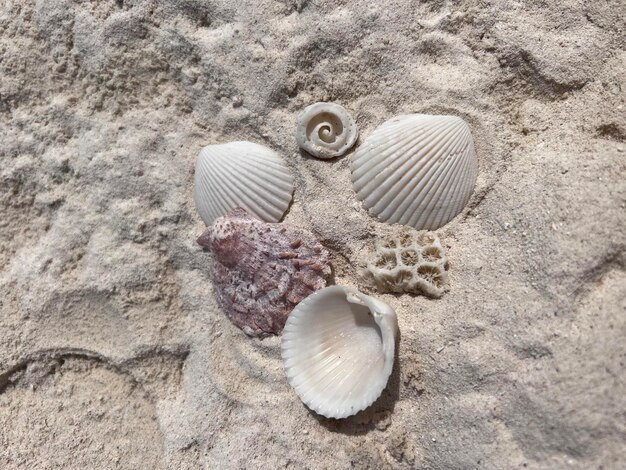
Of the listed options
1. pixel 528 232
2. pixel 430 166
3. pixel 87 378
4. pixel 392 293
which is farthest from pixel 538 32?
pixel 87 378

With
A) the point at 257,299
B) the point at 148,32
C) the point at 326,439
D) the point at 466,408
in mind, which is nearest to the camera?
the point at 466,408

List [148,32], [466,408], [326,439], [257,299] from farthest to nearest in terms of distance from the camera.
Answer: [148,32], [257,299], [326,439], [466,408]

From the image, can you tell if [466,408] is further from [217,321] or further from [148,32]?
[148,32]

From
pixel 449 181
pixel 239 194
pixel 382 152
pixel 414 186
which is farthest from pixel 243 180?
pixel 449 181

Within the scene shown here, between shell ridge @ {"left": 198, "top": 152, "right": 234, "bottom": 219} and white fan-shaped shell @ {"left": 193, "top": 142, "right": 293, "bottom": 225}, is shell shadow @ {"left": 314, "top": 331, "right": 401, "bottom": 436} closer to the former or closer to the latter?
white fan-shaped shell @ {"left": 193, "top": 142, "right": 293, "bottom": 225}

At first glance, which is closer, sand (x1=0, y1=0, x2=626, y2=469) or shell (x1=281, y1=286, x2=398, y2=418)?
sand (x1=0, y1=0, x2=626, y2=469)

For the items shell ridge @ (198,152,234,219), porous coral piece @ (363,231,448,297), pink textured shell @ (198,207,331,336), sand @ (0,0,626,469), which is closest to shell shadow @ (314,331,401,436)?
sand @ (0,0,626,469)

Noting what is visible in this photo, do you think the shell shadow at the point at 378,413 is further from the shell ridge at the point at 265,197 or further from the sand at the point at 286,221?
the shell ridge at the point at 265,197
